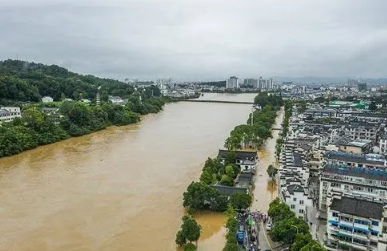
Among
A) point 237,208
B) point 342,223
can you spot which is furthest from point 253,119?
point 342,223

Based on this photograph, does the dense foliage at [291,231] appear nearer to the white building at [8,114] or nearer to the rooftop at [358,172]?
the rooftop at [358,172]

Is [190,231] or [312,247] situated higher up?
[312,247]

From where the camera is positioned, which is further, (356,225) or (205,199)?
(205,199)

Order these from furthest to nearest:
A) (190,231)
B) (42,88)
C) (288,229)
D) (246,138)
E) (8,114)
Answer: (42,88), (8,114), (246,138), (190,231), (288,229)

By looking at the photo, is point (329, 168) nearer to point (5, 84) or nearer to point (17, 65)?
point (5, 84)

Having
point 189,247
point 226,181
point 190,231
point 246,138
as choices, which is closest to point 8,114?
point 246,138

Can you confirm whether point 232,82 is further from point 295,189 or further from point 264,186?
point 295,189

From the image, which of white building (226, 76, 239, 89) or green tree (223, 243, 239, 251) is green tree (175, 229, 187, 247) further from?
white building (226, 76, 239, 89)

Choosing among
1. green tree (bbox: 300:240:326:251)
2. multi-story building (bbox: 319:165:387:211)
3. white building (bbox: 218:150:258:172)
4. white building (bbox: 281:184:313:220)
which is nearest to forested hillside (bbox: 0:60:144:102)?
white building (bbox: 218:150:258:172)
